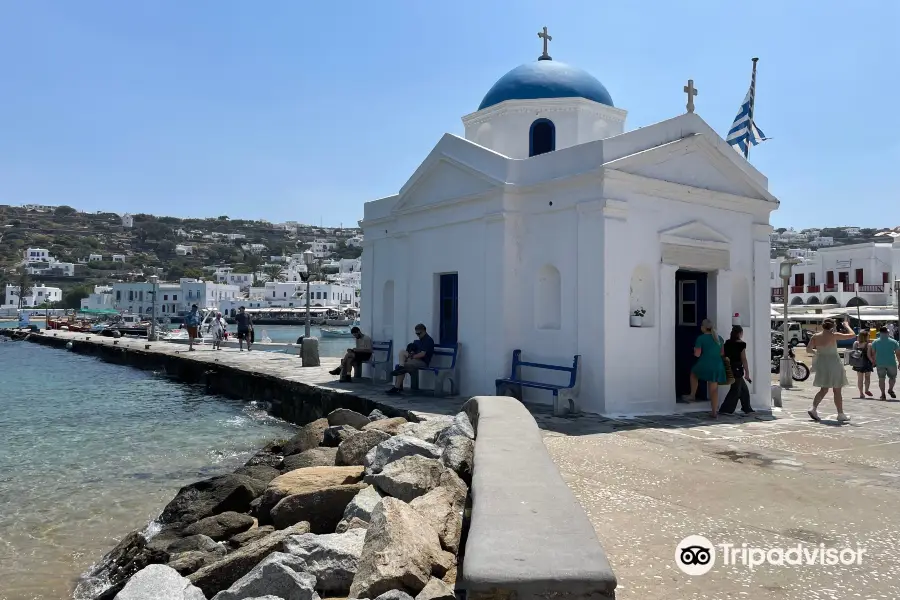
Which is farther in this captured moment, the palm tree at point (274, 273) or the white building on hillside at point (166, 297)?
the palm tree at point (274, 273)

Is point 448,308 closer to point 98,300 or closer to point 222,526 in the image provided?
point 222,526

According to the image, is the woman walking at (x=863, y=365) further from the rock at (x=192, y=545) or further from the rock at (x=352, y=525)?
the rock at (x=192, y=545)

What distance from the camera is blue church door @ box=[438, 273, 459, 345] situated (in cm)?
1264

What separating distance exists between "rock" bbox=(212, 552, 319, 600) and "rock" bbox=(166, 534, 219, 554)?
1.96 m

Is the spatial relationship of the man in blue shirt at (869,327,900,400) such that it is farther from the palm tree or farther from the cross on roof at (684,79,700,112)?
the palm tree

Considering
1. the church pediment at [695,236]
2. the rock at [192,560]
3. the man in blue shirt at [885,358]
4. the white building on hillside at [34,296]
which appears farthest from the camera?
the white building on hillside at [34,296]

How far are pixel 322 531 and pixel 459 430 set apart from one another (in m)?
1.63

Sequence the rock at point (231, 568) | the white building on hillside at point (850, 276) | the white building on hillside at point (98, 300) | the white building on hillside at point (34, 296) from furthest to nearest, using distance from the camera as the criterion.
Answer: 1. the white building on hillside at point (34, 296)
2. the white building on hillside at point (98, 300)
3. the white building on hillside at point (850, 276)
4. the rock at point (231, 568)

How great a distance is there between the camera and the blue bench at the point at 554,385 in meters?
9.81

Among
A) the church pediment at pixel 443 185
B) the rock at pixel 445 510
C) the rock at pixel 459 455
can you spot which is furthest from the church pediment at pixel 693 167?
the rock at pixel 445 510

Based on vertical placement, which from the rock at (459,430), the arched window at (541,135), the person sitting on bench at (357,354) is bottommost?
the rock at (459,430)

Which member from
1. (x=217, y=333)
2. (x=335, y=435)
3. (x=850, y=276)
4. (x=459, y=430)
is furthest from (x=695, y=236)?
(x=850, y=276)

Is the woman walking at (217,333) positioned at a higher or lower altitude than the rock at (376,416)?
higher

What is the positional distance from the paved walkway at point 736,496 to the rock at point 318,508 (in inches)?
82.1
